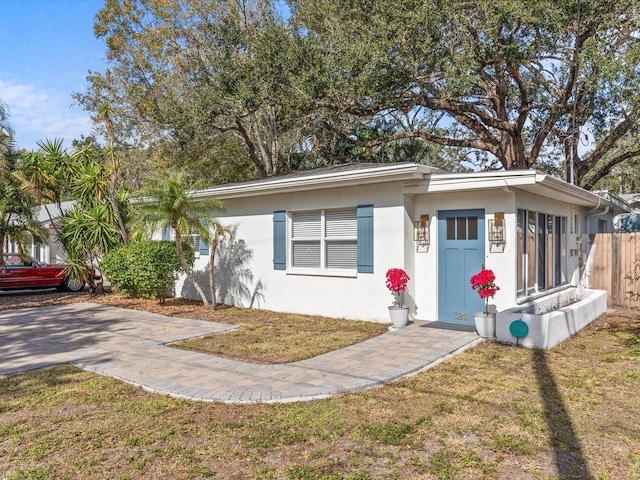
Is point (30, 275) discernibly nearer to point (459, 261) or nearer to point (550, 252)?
point (459, 261)

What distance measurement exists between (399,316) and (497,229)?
2.21 m

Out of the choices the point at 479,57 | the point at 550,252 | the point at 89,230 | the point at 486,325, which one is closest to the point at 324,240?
the point at 486,325

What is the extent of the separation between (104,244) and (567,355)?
10944mm

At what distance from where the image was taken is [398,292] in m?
8.18

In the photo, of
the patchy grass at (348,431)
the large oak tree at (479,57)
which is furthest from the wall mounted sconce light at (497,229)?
the large oak tree at (479,57)

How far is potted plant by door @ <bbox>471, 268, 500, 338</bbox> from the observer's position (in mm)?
7055

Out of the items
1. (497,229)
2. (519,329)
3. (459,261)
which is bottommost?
(519,329)

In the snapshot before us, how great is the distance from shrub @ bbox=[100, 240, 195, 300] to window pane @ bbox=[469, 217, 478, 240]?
21.5 feet

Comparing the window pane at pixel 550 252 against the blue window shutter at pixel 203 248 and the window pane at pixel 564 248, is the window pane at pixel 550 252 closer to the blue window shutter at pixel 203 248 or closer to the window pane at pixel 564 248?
the window pane at pixel 564 248

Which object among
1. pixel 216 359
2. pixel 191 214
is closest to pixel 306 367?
pixel 216 359

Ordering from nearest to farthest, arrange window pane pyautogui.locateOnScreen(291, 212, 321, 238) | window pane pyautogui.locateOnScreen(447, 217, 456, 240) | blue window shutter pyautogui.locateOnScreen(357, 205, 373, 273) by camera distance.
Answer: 1. window pane pyautogui.locateOnScreen(447, 217, 456, 240)
2. blue window shutter pyautogui.locateOnScreen(357, 205, 373, 273)
3. window pane pyautogui.locateOnScreen(291, 212, 321, 238)

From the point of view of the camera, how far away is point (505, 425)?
13.1ft

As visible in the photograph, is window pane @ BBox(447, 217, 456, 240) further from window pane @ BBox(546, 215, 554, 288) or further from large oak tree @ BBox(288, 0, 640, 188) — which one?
large oak tree @ BBox(288, 0, 640, 188)

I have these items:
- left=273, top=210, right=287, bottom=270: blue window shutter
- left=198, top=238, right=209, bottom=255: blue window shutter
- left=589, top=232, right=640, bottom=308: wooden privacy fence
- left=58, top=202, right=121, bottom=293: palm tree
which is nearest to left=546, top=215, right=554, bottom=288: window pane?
left=589, top=232, right=640, bottom=308: wooden privacy fence
